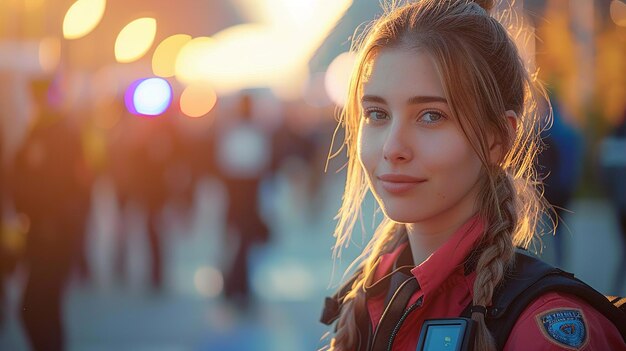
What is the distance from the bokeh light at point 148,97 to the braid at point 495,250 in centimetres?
1037

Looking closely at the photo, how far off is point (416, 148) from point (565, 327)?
57cm

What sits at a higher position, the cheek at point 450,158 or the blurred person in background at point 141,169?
the blurred person in background at point 141,169

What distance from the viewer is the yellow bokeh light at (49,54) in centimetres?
1058

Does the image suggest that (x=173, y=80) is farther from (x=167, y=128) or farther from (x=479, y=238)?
(x=479, y=238)

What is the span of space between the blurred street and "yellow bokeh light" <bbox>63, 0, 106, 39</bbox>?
63.0 inches

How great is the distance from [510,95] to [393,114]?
1.05ft

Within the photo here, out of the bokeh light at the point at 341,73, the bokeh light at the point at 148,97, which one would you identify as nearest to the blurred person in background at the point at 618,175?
the bokeh light at the point at 341,73

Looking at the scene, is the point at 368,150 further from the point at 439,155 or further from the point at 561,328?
the point at 561,328

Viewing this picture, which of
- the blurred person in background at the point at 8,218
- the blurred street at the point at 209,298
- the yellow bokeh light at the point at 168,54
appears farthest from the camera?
the yellow bokeh light at the point at 168,54

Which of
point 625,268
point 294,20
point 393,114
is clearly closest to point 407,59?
point 393,114

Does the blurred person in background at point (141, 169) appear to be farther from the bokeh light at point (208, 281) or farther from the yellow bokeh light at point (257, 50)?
the yellow bokeh light at point (257, 50)

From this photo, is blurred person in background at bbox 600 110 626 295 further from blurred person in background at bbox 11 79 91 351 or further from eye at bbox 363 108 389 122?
eye at bbox 363 108 389 122

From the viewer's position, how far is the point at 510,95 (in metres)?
2.76

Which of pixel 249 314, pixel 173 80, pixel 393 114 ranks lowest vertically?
pixel 249 314
